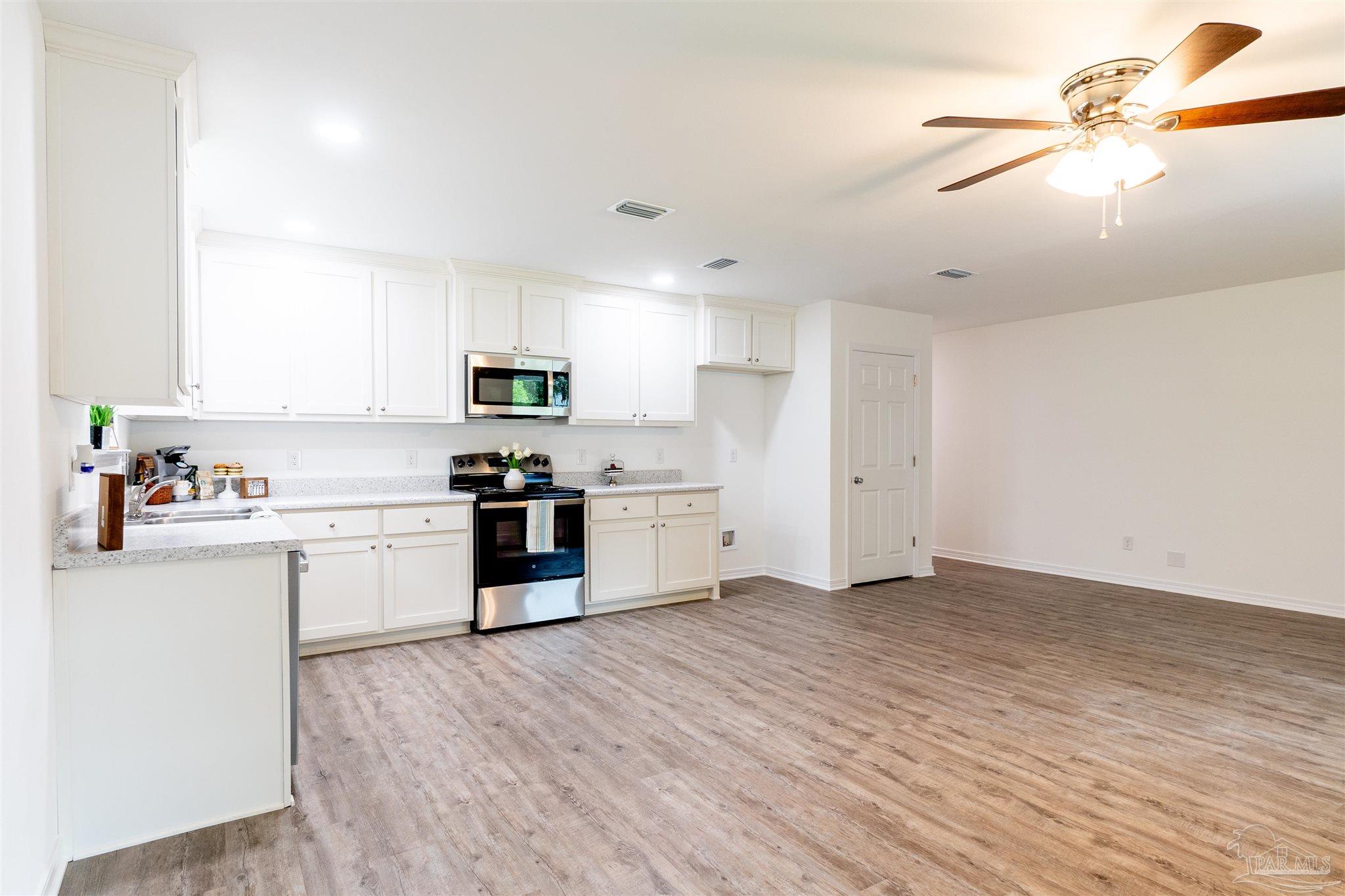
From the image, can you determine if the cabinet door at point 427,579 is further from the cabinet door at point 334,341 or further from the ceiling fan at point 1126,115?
the ceiling fan at point 1126,115

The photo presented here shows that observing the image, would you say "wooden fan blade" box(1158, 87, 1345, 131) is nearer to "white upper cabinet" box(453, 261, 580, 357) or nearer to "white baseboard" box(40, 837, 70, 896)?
"white upper cabinet" box(453, 261, 580, 357)

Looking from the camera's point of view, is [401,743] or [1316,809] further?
[401,743]

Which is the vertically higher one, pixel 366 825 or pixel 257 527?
pixel 257 527

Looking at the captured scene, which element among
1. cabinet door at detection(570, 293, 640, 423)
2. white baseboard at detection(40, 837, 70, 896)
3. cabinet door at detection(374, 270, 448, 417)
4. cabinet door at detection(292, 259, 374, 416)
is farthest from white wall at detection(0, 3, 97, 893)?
cabinet door at detection(570, 293, 640, 423)

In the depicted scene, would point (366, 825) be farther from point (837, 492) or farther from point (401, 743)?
point (837, 492)

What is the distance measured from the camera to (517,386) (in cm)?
468

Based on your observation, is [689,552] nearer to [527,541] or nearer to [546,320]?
[527,541]

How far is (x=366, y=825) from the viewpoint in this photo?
214 cm

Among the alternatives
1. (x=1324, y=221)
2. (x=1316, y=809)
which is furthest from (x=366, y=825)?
(x=1324, y=221)

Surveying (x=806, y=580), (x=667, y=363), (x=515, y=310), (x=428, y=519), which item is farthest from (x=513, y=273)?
(x=806, y=580)

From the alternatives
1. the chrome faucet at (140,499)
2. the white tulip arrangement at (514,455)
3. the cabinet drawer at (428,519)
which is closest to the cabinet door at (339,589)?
the cabinet drawer at (428,519)

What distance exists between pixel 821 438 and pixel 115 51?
4840 millimetres

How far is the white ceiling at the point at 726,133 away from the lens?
201 centimetres

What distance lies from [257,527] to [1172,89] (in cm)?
335
